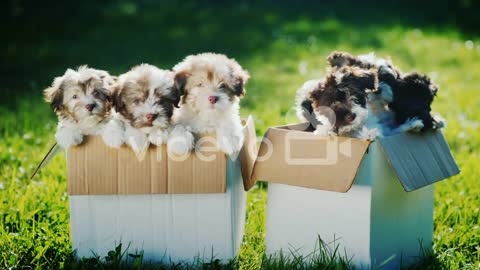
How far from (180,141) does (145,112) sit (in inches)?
9.0

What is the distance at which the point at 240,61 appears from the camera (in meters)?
9.00

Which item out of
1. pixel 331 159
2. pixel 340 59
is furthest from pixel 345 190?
pixel 340 59

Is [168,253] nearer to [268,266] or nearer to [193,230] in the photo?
[193,230]

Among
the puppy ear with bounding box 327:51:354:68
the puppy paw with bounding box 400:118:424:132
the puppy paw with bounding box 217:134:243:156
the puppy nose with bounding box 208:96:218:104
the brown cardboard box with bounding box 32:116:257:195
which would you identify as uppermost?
the puppy ear with bounding box 327:51:354:68

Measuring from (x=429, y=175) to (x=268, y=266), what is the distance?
39.5 inches

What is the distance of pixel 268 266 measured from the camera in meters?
3.44

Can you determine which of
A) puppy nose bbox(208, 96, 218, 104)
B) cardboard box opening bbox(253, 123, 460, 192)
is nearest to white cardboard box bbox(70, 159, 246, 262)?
cardboard box opening bbox(253, 123, 460, 192)

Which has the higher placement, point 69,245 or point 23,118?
point 23,118

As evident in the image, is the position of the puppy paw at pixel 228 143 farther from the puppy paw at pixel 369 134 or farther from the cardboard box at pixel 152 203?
the puppy paw at pixel 369 134

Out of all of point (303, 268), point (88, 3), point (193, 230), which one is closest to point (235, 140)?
point (193, 230)

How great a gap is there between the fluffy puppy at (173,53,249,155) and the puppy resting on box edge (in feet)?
0.23

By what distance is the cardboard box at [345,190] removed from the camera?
3.29 m

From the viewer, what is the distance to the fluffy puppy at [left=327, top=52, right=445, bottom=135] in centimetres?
373

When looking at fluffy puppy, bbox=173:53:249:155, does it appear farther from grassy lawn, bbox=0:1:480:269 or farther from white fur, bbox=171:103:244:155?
grassy lawn, bbox=0:1:480:269
